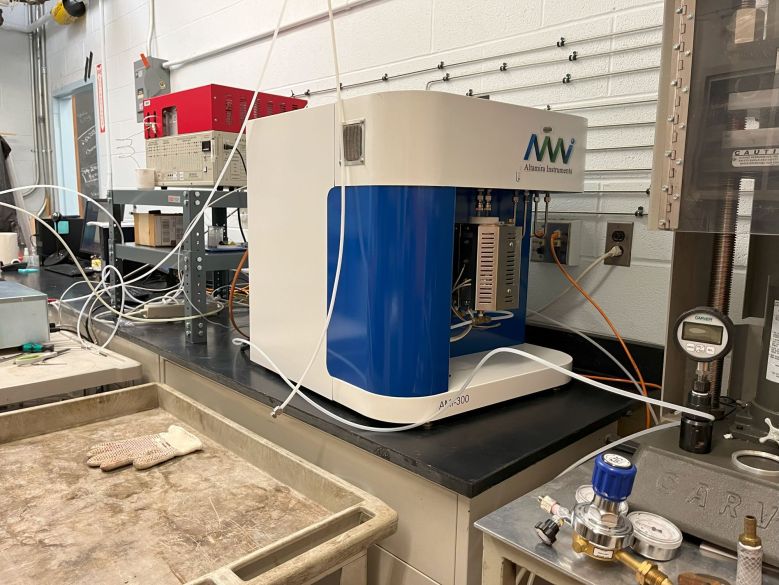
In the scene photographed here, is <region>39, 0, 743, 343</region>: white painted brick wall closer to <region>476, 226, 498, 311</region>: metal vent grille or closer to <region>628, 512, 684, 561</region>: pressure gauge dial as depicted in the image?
<region>476, 226, 498, 311</region>: metal vent grille

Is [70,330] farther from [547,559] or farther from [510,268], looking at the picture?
[547,559]

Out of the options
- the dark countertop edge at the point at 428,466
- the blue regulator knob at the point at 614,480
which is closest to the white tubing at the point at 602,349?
the dark countertop edge at the point at 428,466

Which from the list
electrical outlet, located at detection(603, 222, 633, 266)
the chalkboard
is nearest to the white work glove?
electrical outlet, located at detection(603, 222, 633, 266)

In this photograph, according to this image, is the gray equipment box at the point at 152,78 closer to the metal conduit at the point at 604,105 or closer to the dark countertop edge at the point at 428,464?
the dark countertop edge at the point at 428,464

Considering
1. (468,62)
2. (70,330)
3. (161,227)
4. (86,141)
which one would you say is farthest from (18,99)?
(468,62)

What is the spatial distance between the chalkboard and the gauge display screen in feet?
14.4

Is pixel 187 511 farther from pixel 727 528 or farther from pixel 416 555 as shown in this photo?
pixel 727 528

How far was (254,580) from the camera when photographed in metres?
0.68

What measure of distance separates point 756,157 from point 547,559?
23.6 inches

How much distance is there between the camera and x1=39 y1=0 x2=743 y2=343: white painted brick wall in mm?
1302

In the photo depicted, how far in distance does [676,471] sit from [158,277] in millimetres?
2324

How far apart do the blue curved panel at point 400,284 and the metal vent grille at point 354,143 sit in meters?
0.05

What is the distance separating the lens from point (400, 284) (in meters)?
0.93

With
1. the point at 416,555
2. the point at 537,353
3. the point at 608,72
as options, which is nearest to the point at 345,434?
the point at 416,555
